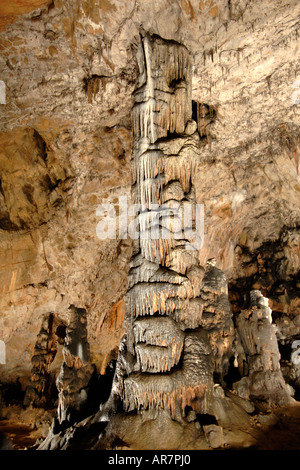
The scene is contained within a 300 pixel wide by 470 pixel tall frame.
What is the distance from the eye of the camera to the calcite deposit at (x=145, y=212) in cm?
469

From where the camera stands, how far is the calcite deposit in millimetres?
4688

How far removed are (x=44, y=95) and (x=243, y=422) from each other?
678 centimetres

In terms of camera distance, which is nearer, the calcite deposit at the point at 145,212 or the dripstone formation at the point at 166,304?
the dripstone formation at the point at 166,304

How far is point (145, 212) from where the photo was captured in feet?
17.1

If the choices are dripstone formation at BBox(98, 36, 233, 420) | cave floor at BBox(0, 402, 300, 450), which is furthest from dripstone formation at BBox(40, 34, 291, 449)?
cave floor at BBox(0, 402, 300, 450)

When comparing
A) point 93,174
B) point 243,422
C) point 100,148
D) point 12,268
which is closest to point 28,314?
point 12,268

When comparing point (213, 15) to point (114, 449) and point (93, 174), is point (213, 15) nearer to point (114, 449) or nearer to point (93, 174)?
point (93, 174)

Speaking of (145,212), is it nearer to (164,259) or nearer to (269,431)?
(164,259)

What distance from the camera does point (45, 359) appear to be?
1028 cm

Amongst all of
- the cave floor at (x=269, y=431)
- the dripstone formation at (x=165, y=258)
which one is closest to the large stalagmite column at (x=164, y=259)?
the dripstone formation at (x=165, y=258)

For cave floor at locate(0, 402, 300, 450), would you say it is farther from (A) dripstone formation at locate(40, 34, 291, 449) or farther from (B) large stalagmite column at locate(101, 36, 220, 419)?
(B) large stalagmite column at locate(101, 36, 220, 419)

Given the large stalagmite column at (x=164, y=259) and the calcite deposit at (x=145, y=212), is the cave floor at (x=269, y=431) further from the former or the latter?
the large stalagmite column at (x=164, y=259)

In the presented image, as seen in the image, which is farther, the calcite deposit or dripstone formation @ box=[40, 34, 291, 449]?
the calcite deposit
